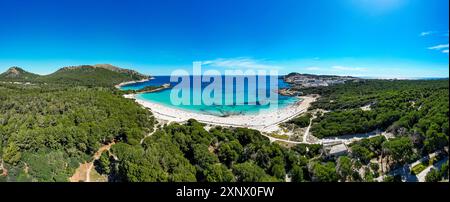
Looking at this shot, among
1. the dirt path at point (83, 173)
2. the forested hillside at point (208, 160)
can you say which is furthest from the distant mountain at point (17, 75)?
the forested hillside at point (208, 160)

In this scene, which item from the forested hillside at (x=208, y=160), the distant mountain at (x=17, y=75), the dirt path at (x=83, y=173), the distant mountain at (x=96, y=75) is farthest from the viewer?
the distant mountain at (x=96, y=75)

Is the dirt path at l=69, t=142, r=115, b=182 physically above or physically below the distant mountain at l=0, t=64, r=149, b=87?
below

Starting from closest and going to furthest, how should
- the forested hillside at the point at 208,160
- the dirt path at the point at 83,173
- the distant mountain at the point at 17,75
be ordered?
1. the forested hillside at the point at 208,160
2. the dirt path at the point at 83,173
3. the distant mountain at the point at 17,75

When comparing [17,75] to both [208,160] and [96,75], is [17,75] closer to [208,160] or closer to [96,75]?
[96,75]

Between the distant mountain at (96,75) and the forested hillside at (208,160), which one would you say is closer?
the forested hillside at (208,160)

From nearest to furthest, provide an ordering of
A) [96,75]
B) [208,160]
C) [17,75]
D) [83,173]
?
[208,160] → [83,173] → [17,75] → [96,75]

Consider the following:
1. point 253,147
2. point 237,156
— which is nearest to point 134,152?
point 237,156

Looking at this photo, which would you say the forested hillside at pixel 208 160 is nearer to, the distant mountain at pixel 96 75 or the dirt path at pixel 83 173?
the dirt path at pixel 83 173

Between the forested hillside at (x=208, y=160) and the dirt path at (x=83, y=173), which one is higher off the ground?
the forested hillside at (x=208, y=160)

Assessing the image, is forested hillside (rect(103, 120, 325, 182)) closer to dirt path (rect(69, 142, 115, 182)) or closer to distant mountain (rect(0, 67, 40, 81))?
dirt path (rect(69, 142, 115, 182))

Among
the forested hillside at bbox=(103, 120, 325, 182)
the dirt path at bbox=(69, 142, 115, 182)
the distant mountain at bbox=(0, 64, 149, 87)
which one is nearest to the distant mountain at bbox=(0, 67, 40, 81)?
the distant mountain at bbox=(0, 64, 149, 87)

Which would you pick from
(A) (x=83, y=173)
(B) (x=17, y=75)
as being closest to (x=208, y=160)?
(A) (x=83, y=173)

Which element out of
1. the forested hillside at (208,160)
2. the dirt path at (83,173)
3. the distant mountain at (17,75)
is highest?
the distant mountain at (17,75)
